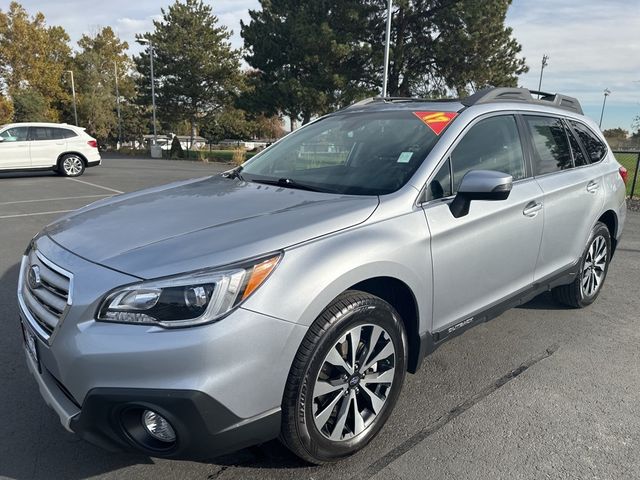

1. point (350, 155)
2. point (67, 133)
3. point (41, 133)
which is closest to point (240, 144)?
point (67, 133)

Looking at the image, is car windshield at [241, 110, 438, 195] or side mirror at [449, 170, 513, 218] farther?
car windshield at [241, 110, 438, 195]

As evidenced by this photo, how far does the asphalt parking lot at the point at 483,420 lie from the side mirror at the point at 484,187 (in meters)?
1.22

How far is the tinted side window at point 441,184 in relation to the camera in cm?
269

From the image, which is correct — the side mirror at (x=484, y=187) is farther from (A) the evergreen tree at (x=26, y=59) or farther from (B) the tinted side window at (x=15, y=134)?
(A) the evergreen tree at (x=26, y=59)

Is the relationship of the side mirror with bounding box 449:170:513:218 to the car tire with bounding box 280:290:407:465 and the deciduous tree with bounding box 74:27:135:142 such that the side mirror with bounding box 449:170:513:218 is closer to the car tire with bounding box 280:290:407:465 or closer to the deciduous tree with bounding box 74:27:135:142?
the car tire with bounding box 280:290:407:465

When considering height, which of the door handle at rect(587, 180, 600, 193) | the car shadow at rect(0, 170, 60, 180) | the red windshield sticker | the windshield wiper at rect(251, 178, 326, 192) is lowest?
the car shadow at rect(0, 170, 60, 180)

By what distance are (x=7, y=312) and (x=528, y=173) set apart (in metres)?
4.28

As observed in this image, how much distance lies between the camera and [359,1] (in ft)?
75.8

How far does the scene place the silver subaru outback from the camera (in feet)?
6.07

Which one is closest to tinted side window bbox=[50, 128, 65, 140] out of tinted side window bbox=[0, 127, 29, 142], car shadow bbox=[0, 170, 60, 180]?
tinted side window bbox=[0, 127, 29, 142]

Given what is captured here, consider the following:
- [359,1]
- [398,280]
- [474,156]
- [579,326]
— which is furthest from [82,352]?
[359,1]

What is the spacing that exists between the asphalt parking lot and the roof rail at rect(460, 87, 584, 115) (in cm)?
178

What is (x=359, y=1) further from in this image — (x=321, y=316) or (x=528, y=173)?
(x=321, y=316)

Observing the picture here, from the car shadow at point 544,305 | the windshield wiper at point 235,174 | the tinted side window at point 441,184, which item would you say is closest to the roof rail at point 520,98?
the tinted side window at point 441,184
